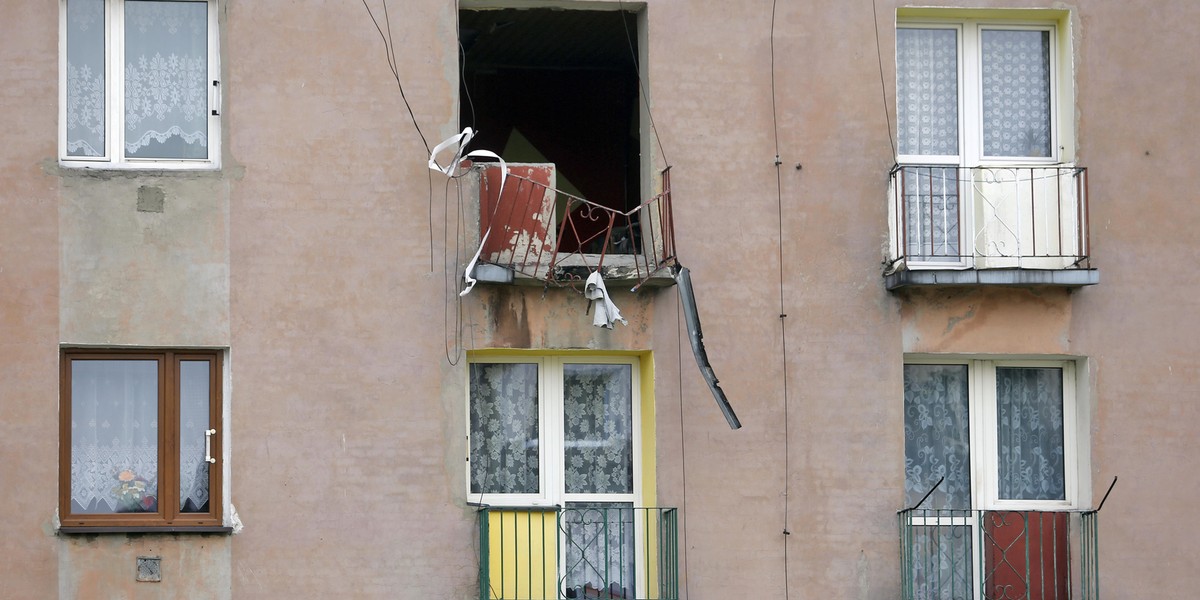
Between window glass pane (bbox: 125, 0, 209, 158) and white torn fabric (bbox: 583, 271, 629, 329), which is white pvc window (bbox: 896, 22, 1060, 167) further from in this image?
window glass pane (bbox: 125, 0, 209, 158)

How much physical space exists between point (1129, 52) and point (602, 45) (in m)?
5.54

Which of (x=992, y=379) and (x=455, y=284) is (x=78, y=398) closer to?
(x=455, y=284)

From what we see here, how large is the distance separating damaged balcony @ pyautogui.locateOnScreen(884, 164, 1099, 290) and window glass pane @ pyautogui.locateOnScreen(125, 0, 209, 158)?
5638 mm

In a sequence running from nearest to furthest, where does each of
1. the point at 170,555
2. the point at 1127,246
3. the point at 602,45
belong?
the point at 170,555
the point at 1127,246
the point at 602,45

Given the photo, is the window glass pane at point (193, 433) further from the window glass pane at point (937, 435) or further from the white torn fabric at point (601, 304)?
the window glass pane at point (937, 435)

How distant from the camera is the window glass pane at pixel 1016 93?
46.3ft

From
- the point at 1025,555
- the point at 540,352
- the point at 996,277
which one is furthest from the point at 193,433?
the point at 1025,555

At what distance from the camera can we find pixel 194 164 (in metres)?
13.2

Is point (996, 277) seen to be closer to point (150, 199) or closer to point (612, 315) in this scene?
point (612, 315)

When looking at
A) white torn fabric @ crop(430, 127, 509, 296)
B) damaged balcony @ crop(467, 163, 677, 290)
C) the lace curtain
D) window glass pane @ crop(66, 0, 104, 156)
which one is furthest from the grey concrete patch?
damaged balcony @ crop(467, 163, 677, 290)

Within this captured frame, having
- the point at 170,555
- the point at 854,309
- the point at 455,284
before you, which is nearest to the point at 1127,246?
the point at 854,309

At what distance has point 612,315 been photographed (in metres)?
12.8

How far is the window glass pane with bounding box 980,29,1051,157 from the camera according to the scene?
1410cm

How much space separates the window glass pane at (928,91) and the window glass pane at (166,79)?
18.8ft
